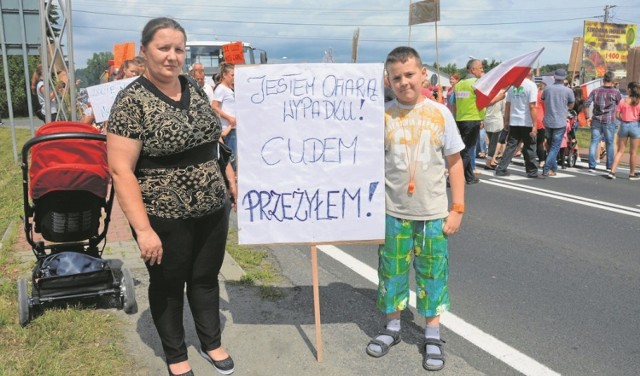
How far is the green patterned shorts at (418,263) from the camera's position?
3.24 m

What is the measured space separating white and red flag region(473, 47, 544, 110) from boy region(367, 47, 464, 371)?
221 cm

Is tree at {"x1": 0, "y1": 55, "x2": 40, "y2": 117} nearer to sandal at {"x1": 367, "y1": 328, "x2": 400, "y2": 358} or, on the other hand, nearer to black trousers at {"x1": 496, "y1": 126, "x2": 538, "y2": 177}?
black trousers at {"x1": 496, "y1": 126, "x2": 538, "y2": 177}

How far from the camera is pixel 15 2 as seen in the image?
32.7 feet

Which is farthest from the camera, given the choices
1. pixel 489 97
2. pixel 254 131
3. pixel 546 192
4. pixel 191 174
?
pixel 546 192

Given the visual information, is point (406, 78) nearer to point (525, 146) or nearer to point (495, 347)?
point (495, 347)

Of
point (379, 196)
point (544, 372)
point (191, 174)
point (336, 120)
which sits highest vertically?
point (336, 120)

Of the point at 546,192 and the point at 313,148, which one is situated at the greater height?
the point at 313,148

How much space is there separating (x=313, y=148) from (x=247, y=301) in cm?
148

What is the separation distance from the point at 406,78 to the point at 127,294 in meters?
2.32

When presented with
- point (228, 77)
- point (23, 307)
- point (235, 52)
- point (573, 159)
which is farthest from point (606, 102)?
point (23, 307)

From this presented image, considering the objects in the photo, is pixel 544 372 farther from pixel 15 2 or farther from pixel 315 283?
pixel 15 2

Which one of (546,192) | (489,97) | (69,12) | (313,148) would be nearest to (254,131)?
(313,148)

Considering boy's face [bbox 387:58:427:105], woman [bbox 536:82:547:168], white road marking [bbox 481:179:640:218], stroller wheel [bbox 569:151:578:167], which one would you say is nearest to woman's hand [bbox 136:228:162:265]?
boy's face [bbox 387:58:427:105]

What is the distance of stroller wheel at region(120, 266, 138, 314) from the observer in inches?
150
